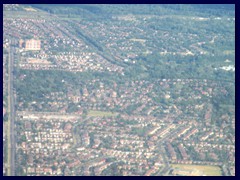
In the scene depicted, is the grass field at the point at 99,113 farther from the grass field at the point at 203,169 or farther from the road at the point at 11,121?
the grass field at the point at 203,169

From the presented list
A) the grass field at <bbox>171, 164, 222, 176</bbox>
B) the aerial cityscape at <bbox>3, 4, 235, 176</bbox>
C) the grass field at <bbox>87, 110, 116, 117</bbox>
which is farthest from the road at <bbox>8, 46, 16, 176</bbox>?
the grass field at <bbox>171, 164, 222, 176</bbox>

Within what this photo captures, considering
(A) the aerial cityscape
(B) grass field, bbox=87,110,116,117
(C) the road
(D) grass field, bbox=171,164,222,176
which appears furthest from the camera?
(B) grass field, bbox=87,110,116,117

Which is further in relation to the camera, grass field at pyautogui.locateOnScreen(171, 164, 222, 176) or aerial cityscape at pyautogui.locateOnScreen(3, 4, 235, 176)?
aerial cityscape at pyautogui.locateOnScreen(3, 4, 235, 176)

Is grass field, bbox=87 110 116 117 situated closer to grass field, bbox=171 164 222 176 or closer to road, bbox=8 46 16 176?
road, bbox=8 46 16 176

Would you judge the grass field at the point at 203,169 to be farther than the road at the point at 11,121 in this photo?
Yes

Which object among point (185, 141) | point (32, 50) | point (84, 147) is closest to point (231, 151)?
point (185, 141)

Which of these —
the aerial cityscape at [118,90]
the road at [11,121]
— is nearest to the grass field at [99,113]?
the aerial cityscape at [118,90]
